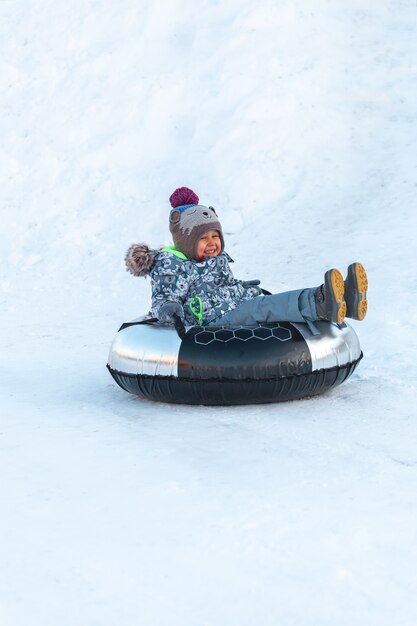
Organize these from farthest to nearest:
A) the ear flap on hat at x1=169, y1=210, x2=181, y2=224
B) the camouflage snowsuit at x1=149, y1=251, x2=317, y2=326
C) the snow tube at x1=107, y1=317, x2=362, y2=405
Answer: the ear flap on hat at x1=169, y1=210, x2=181, y2=224
the camouflage snowsuit at x1=149, y1=251, x2=317, y2=326
the snow tube at x1=107, y1=317, x2=362, y2=405

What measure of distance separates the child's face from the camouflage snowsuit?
0.15 feet

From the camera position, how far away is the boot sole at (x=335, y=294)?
453cm

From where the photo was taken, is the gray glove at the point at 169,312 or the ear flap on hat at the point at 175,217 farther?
the ear flap on hat at the point at 175,217

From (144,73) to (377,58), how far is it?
3471mm

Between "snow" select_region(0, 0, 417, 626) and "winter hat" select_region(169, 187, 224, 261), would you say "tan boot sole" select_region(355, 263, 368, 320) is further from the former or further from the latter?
"winter hat" select_region(169, 187, 224, 261)

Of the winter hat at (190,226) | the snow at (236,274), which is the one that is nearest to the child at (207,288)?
the winter hat at (190,226)

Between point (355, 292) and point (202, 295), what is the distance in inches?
41.0

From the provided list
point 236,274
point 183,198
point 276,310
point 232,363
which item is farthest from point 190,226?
point 236,274

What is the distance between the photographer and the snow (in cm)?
265

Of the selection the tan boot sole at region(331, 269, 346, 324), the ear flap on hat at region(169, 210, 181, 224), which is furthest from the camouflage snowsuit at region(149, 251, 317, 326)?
the tan boot sole at region(331, 269, 346, 324)

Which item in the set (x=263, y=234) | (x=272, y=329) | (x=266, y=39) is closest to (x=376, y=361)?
(x=272, y=329)

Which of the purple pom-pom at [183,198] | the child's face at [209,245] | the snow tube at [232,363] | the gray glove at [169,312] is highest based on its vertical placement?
the purple pom-pom at [183,198]

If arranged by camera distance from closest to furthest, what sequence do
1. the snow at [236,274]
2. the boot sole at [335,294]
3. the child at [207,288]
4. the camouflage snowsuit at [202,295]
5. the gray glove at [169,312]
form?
the snow at [236,274]
the boot sole at [335,294]
the child at [207,288]
the gray glove at [169,312]
the camouflage snowsuit at [202,295]

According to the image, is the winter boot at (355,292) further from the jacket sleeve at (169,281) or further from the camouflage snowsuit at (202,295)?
the jacket sleeve at (169,281)
